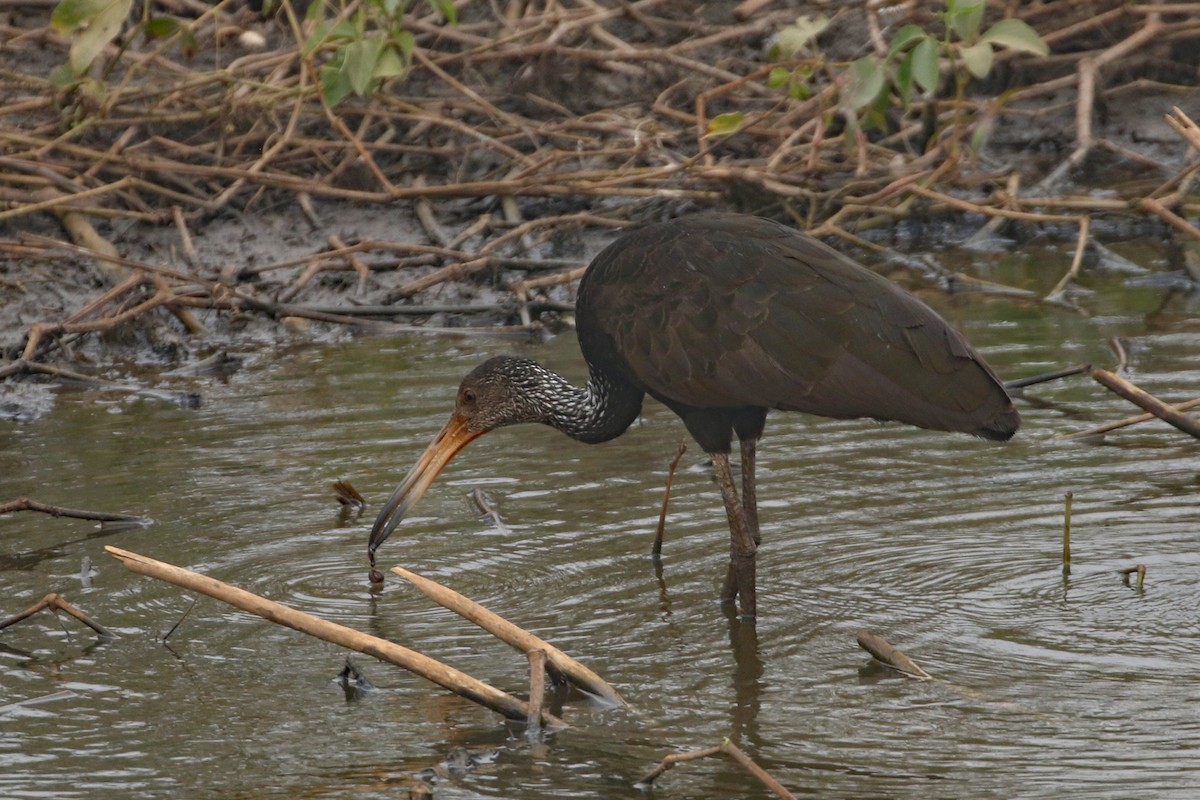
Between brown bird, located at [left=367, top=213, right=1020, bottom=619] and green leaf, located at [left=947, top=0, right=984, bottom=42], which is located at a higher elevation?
green leaf, located at [left=947, top=0, right=984, bottom=42]

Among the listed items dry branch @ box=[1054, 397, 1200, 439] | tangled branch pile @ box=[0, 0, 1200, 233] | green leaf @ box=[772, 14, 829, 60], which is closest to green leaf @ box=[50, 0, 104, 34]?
tangled branch pile @ box=[0, 0, 1200, 233]

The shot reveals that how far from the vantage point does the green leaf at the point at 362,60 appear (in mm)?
8703

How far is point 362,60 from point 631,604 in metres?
4.59

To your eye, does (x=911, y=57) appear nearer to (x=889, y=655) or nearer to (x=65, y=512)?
(x=889, y=655)

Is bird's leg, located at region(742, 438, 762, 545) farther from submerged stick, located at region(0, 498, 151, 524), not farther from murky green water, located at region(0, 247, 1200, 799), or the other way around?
submerged stick, located at region(0, 498, 151, 524)

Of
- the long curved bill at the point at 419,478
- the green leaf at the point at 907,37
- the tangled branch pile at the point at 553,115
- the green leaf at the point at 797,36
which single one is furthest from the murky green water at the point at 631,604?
the tangled branch pile at the point at 553,115

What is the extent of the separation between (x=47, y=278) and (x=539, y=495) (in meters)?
4.25

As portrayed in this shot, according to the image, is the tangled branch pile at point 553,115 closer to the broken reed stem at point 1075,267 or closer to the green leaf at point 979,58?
the broken reed stem at point 1075,267

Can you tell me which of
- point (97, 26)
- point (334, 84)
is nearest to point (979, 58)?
point (334, 84)

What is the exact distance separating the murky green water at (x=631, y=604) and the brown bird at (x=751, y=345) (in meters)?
0.39

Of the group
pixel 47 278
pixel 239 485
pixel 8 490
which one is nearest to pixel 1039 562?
pixel 239 485

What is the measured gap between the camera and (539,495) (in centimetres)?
621

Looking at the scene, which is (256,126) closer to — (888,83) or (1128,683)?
(888,83)

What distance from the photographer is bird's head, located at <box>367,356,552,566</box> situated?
5652mm
